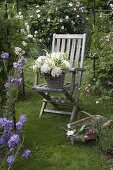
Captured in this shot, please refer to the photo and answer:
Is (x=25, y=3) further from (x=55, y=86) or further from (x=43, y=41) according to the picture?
(x=55, y=86)

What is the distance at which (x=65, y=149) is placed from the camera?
185 inches

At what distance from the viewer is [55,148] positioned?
475 cm

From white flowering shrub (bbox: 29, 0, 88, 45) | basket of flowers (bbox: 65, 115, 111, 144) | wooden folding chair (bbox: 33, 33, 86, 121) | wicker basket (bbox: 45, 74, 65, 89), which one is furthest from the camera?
white flowering shrub (bbox: 29, 0, 88, 45)

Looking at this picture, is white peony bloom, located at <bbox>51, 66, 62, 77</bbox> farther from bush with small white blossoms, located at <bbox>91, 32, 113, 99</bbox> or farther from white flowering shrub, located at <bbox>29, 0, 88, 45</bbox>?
white flowering shrub, located at <bbox>29, 0, 88, 45</bbox>

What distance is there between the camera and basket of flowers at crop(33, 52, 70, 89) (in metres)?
5.24

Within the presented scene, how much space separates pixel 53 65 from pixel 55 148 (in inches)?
45.6

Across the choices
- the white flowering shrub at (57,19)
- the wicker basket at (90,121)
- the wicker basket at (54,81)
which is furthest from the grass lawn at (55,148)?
the white flowering shrub at (57,19)

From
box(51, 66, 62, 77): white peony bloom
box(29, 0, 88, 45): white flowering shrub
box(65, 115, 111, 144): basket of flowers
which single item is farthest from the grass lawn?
box(29, 0, 88, 45): white flowering shrub

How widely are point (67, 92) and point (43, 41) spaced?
474 cm

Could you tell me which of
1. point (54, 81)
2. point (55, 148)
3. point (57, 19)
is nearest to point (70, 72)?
point (54, 81)

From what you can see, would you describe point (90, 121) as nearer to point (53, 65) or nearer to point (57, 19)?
point (53, 65)

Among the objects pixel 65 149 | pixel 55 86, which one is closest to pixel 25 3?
pixel 55 86

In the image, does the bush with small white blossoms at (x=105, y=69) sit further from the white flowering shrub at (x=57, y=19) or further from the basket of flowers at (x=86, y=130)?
the white flowering shrub at (x=57, y=19)

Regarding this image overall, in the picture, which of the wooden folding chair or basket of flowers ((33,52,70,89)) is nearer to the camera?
basket of flowers ((33,52,70,89))
